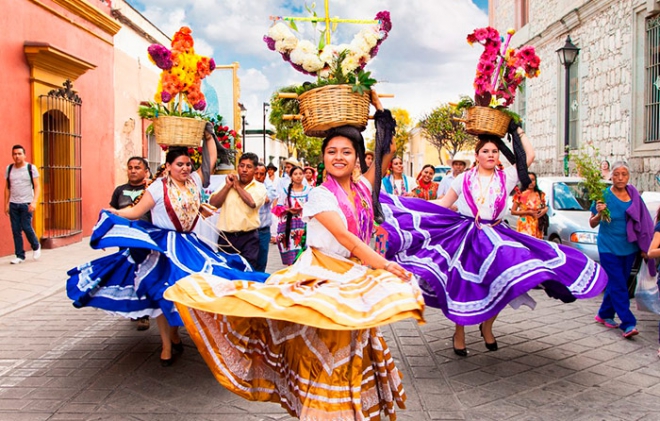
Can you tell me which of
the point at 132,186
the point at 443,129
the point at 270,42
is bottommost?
the point at 132,186

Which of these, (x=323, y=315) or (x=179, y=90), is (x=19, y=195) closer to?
(x=179, y=90)

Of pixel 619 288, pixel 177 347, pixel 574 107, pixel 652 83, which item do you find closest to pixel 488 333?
pixel 619 288

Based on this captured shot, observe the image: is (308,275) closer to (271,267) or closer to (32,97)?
(271,267)

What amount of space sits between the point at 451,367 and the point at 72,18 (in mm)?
12844

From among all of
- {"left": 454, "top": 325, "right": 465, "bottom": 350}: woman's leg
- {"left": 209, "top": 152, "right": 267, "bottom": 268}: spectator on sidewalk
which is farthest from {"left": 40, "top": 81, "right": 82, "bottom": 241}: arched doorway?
{"left": 454, "top": 325, "right": 465, "bottom": 350}: woman's leg

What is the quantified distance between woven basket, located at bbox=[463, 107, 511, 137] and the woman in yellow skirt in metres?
1.90

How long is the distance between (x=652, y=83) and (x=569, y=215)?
7322 millimetres

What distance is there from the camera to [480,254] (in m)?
5.26

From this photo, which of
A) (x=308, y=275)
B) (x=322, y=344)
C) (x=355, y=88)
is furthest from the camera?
(x=355, y=88)

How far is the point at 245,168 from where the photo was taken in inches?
304

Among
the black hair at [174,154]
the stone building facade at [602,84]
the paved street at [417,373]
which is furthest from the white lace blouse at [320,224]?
the stone building facade at [602,84]

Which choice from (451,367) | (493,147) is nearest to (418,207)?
(493,147)

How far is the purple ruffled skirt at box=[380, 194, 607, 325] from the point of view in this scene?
492 centimetres

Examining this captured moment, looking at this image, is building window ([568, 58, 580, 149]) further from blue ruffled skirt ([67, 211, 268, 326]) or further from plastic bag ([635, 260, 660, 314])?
blue ruffled skirt ([67, 211, 268, 326])
